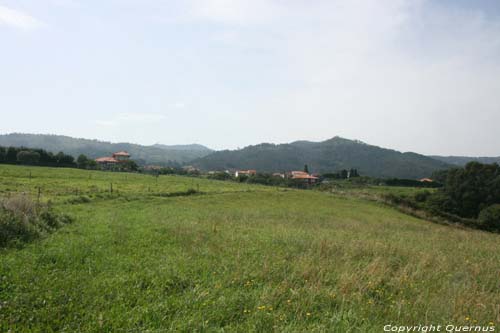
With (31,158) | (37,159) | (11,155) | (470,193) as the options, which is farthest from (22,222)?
(11,155)

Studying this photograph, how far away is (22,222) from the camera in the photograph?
29.9 ft

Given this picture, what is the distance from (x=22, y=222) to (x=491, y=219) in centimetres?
6350

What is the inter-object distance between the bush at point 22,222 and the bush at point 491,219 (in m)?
58.9

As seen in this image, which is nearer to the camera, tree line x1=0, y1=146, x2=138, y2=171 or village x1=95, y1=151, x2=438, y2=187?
tree line x1=0, y1=146, x2=138, y2=171

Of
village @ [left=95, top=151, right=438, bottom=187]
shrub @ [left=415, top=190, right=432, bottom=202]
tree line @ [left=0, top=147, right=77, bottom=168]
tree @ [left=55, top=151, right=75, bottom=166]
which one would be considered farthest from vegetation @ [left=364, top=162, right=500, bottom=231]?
tree line @ [left=0, top=147, right=77, bottom=168]

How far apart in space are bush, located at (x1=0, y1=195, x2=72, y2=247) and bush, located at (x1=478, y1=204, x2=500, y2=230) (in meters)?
58.9

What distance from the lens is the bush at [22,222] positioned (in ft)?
27.5

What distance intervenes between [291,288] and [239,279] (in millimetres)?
1130

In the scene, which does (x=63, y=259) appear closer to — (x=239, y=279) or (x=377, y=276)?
(x=239, y=279)

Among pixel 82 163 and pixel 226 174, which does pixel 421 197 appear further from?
pixel 82 163

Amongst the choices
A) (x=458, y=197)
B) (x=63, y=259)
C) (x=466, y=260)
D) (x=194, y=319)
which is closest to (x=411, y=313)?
(x=194, y=319)

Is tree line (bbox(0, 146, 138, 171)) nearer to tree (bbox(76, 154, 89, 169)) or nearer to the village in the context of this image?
tree (bbox(76, 154, 89, 169))

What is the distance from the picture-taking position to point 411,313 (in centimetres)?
502

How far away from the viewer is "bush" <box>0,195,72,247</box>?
8367 millimetres
